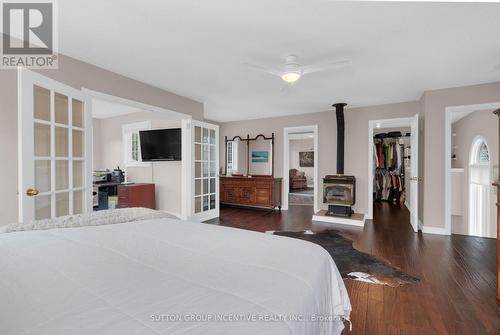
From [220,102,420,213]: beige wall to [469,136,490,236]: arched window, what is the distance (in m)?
1.80

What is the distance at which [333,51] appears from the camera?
2539 millimetres

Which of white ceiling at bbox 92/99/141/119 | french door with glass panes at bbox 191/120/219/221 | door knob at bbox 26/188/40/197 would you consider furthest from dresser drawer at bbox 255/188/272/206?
door knob at bbox 26/188/40/197

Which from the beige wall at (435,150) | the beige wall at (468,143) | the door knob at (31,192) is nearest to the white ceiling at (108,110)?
the door knob at (31,192)

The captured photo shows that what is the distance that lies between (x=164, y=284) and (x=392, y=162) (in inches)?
290

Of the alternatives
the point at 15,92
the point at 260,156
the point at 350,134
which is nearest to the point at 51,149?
the point at 15,92

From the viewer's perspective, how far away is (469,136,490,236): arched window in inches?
182

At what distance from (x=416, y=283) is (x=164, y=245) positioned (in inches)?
92.0

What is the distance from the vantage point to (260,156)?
20.8ft

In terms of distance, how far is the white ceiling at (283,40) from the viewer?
73.6 inches

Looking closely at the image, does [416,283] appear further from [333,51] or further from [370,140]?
[370,140]

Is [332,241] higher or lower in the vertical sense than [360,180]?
lower

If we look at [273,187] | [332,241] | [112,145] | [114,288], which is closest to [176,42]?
[114,288]

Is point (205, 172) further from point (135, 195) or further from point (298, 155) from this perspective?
point (298, 155)

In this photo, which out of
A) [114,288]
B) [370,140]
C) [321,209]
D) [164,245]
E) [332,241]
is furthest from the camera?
[321,209]
